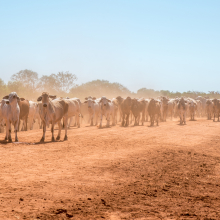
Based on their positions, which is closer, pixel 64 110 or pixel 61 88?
pixel 64 110

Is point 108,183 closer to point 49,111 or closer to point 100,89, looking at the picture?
point 49,111

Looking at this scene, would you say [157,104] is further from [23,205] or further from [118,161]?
[23,205]

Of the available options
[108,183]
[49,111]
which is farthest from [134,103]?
[108,183]

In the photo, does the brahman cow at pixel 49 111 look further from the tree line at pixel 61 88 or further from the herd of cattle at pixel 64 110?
the tree line at pixel 61 88

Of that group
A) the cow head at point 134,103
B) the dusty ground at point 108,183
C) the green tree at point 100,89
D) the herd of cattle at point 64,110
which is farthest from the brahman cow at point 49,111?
the green tree at point 100,89

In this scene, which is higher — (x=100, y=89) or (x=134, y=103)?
(x=100, y=89)

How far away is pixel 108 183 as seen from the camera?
6.55 metres

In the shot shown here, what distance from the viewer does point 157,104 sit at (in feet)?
78.6

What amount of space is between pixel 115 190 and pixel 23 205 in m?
2.03

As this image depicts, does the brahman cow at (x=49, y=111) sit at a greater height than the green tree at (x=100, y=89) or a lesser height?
lesser

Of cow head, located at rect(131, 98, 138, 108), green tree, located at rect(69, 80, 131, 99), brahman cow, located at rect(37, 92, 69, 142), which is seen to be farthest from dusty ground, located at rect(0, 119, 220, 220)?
green tree, located at rect(69, 80, 131, 99)

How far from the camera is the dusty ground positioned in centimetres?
496

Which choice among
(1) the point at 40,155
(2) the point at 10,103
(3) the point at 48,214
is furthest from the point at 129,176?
(2) the point at 10,103

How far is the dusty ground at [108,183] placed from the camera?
4.96 meters
